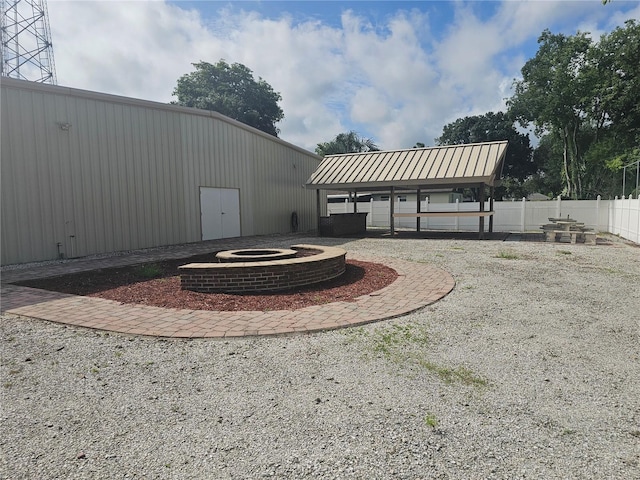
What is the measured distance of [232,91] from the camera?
37.9 m

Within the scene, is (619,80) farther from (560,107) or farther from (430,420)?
(430,420)

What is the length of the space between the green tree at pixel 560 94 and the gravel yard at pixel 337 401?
24532 millimetres

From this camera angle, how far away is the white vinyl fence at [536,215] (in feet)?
50.2

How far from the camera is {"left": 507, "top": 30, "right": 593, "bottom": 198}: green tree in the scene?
23547mm

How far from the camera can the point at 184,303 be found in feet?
17.4

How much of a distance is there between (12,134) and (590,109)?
1146 inches

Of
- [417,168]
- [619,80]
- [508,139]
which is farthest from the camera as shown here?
[508,139]

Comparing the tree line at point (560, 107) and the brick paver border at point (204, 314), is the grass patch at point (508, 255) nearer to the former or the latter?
the brick paver border at point (204, 314)

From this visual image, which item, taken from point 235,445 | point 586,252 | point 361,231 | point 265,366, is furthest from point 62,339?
point 361,231

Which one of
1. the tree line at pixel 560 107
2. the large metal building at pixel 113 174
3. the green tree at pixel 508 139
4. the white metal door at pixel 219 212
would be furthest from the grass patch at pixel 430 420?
the green tree at pixel 508 139

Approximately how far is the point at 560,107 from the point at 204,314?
27921mm

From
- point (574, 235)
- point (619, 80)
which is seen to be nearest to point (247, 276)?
point (574, 235)

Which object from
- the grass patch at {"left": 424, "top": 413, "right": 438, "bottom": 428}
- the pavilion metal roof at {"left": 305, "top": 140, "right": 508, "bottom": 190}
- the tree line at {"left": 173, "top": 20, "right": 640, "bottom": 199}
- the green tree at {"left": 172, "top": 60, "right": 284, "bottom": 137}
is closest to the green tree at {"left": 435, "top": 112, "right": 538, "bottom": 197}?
the tree line at {"left": 173, "top": 20, "right": 640, "bottom": 199}

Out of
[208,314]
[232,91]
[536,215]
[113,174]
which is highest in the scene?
[232,91]
